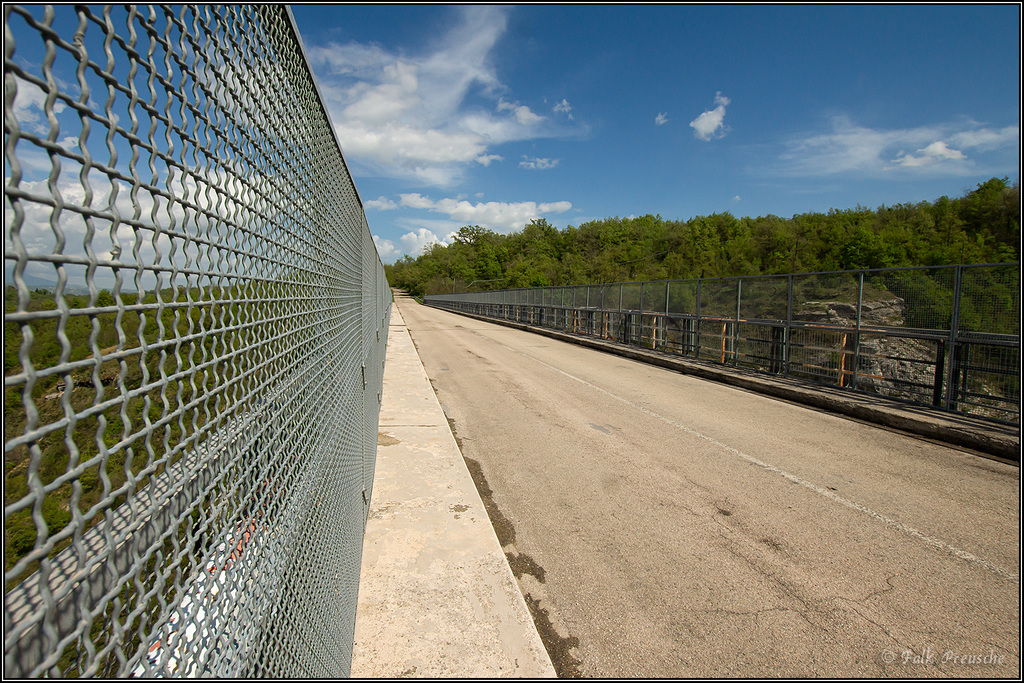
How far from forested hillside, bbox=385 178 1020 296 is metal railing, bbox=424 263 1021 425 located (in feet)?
79.2

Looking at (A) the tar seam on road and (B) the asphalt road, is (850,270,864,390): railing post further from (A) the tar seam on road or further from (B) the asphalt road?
(A) the tar seam on road

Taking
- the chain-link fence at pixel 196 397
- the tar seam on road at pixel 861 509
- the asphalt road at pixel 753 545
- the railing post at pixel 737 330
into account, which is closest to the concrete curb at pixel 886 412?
the asphalt road at pixel 753 545

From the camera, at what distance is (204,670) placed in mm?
1040

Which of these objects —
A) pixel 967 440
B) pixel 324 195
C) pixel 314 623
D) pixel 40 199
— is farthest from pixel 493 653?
pixel 967 440

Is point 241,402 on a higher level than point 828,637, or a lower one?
higher

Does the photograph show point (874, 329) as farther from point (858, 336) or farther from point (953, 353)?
point (953, 353)

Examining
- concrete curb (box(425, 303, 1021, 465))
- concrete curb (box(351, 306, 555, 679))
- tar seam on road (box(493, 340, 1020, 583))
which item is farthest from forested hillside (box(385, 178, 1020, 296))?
concrete curb (box(351, 306, 555, 679))

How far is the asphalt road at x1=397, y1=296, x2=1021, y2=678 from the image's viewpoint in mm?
2896

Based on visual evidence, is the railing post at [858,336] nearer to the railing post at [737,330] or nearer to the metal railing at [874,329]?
the metal railing at [874,329]

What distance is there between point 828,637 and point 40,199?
12.4ft

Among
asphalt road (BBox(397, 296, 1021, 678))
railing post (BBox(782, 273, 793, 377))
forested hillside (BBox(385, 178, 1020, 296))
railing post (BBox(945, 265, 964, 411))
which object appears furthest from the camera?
forested hillside (BBox(385, 178, 1020, 296))

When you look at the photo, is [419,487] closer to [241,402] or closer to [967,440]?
[241,402]

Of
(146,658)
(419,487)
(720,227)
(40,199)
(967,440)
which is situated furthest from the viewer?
(720,227)

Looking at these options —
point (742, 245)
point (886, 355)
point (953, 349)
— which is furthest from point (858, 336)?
point (742, 245)
